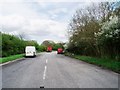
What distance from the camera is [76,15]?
136 feet

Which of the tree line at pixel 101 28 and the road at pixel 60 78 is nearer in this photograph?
the road at pixel 60 78

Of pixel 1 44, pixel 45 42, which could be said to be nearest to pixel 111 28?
pixel 1 44

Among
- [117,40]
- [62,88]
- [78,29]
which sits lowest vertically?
[62,88]

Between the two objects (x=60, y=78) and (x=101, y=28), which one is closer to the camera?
(x=60, y=78)

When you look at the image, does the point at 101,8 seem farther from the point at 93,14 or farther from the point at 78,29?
the point at 78,29

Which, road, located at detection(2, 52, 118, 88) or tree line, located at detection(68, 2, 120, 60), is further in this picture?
tree line, located at detection(68, 2, 120, 60)

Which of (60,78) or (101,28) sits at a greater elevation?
(101,28)

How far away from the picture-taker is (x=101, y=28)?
28000 mm

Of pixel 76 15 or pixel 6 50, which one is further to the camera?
pixel 6 50

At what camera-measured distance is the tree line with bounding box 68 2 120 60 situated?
24.7 m

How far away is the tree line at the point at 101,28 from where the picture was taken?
2467 centimetres

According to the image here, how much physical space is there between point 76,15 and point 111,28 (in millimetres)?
17149

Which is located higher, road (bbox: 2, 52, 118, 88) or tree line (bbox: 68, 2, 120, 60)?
tree line (bbox: 68, 2, 120, 60)

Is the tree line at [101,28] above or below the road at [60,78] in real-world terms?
above
